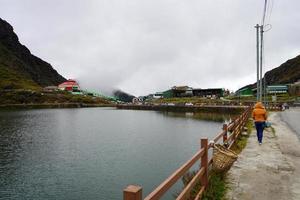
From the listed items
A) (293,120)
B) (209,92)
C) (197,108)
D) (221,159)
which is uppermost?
(209,92)

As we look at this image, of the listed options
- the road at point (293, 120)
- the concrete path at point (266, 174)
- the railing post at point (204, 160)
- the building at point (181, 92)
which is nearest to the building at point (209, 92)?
the building at point (181, 92)

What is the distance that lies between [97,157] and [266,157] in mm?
18690

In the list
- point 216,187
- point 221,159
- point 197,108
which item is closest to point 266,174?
point 221,159

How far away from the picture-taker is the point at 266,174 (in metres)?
10.8

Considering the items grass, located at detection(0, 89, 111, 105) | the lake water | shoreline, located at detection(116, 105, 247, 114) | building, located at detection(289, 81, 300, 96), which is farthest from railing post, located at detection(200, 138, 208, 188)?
grass, located at detection(0, 89, 111, 105)

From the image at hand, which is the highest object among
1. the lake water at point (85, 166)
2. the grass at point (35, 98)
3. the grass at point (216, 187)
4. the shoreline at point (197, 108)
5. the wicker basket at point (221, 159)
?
the grass at point (35, 98)

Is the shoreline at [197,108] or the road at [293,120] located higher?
the shoreline at [197,108]

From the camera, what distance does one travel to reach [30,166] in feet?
86.3

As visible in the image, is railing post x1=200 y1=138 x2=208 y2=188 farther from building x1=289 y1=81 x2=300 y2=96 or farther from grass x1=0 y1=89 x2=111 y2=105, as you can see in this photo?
grass x1=0 y1=89 x2=111 y2=105

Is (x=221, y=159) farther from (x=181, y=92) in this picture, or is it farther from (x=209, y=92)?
(x=181, y=92)

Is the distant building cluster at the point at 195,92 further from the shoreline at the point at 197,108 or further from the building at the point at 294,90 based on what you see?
the shoreline at the point at 197,108

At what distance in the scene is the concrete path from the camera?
8.74 meters

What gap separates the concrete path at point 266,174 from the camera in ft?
28.7

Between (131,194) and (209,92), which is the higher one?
(209,92)
